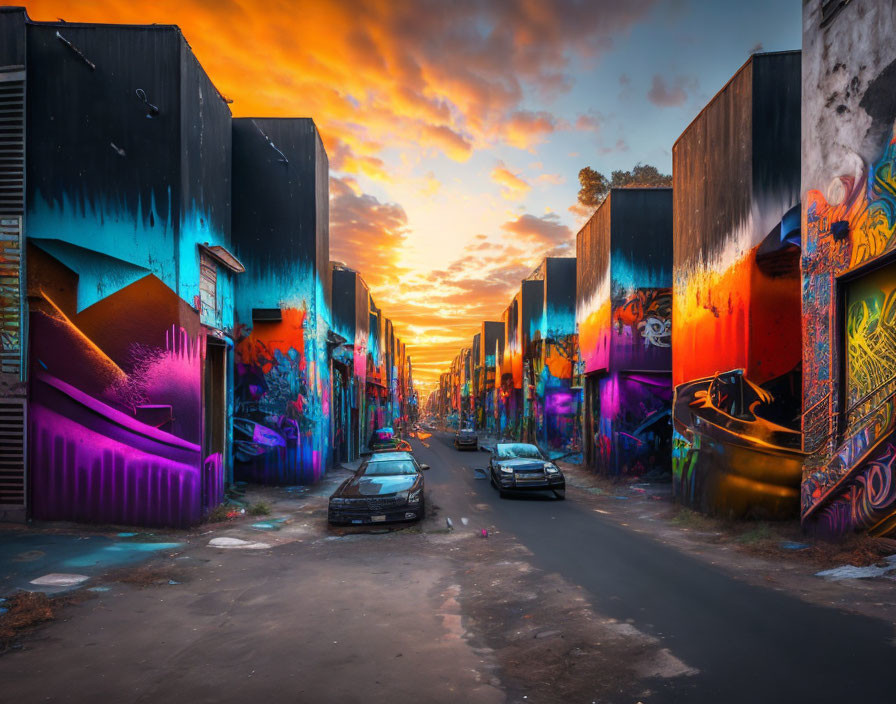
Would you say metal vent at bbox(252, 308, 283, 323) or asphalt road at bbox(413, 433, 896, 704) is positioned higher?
metal vent at bbox(252, 308, 283, 323)

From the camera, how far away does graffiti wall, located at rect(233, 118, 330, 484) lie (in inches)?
723

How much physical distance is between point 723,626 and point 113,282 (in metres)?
11.8

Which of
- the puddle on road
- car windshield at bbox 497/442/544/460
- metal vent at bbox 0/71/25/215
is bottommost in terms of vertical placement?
the puddle on road

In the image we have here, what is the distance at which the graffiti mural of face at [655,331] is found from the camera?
20.8m

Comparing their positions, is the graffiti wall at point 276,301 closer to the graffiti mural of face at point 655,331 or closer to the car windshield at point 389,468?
the car windshield at point 389,468

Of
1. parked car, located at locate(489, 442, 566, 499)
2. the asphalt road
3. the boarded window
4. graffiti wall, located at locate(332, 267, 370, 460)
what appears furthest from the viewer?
graffiti wall, located at locate(332, 267, 370, 460)

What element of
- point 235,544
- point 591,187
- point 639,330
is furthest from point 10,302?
point 591,187

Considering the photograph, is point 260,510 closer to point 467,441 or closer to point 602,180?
point 467,441

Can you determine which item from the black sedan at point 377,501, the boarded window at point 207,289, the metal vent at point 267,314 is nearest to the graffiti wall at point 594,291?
the black sedan at point 377,501

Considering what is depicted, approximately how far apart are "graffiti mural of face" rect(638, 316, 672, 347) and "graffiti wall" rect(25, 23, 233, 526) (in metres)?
15.4

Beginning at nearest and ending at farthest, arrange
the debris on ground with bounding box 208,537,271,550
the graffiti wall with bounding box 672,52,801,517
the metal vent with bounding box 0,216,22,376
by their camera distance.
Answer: the debris on ground with bounding box 208,537,271,550 → the metal vent with bounding box 0,216,22,376 → the graffiti wall with bounding box 672,52,801,517

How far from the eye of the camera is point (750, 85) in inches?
459

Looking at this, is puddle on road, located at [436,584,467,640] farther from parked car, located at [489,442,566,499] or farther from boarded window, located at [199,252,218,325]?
boarded window, located at [199,252,218,325]

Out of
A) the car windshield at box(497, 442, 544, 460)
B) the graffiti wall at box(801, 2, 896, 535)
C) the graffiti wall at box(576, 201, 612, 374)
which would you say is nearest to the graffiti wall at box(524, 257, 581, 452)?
the graffiti wall at box(576, 201, 612, 374)
